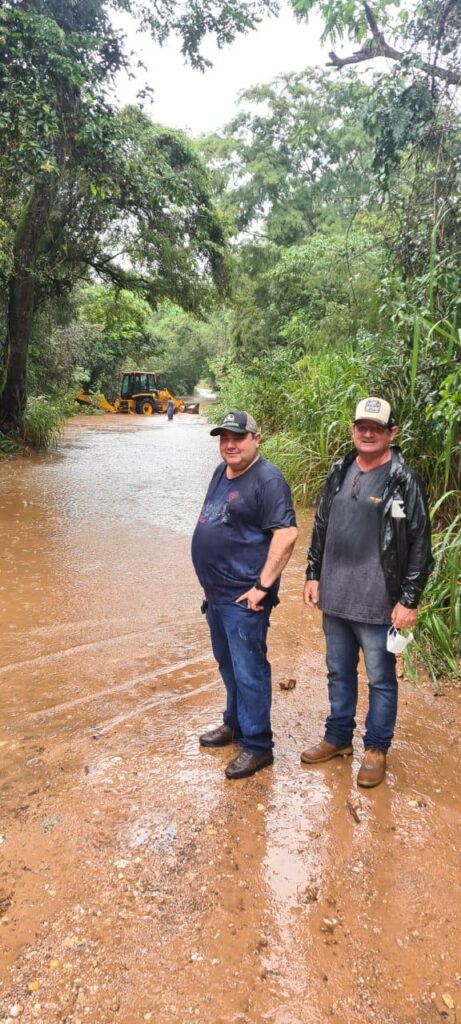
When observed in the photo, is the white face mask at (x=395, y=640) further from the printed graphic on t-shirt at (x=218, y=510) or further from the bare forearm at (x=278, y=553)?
the printed graphic on t-shirt at (x=218, y=510)

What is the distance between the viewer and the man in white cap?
7.88ft

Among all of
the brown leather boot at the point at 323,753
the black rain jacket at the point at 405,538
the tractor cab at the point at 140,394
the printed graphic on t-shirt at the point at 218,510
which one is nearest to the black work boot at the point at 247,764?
the brown leather boot at the point at 323,753

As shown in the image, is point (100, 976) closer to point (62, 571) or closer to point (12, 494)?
point (62, 571)

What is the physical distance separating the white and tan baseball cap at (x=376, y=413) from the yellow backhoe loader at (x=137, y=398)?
29.4m

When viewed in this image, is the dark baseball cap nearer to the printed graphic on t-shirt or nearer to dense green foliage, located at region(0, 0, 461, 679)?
the printed graphic on t-shirt

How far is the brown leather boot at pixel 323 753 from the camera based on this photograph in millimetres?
2748

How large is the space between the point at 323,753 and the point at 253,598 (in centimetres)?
84

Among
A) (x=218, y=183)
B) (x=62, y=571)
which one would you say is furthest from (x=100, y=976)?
(x=218, y=183)

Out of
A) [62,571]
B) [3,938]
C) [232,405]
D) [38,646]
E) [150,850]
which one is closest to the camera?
[3,938]

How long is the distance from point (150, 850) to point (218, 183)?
22.7 meters

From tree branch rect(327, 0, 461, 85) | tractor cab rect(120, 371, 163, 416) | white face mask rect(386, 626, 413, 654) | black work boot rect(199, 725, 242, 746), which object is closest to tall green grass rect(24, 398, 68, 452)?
tree branch rect(327, 0, 461, 85)

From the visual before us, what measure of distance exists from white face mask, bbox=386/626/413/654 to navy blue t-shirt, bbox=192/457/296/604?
0.49 meters

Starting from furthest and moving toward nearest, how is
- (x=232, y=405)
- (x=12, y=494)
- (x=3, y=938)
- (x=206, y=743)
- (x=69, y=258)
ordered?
1. (x=232, y=405)
2. (x=69, y=258)
3. (x=12, y=494)
4. (x=206, y=743)
5. (x=3, y=938)

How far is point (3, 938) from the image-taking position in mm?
1858
